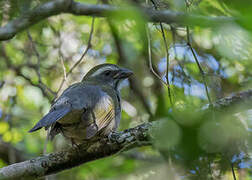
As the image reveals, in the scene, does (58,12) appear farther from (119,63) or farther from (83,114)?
(119,63)

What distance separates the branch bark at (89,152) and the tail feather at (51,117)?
1.57 ft

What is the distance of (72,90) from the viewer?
4.55 m

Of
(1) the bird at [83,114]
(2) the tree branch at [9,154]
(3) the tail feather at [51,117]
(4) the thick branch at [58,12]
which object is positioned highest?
(4) the thick branch at [58,12]

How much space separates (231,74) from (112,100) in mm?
2496

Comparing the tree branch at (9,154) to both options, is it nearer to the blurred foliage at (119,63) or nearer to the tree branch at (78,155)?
the blurred foliage at (119,63)

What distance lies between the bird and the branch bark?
0.18 metres

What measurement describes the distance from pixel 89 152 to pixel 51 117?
2.38 ft

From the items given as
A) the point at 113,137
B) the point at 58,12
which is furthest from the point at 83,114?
the point at 58,12

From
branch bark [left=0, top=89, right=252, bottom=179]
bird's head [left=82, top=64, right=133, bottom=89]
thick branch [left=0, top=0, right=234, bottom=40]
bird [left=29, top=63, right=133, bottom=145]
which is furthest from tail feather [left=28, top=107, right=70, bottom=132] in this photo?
bird's head [left=82, top=64, right=133, bottom=89]

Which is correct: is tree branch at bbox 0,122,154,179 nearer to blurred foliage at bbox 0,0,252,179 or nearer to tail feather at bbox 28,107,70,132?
blurred foliage at bbox 0,0,252,179

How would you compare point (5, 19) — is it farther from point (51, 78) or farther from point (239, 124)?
point (239, 124)

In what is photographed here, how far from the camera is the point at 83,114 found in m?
4.14

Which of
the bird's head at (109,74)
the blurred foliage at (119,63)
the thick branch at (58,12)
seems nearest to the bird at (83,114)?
the bird's head at (109,74)

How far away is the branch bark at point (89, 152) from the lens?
147 inches
